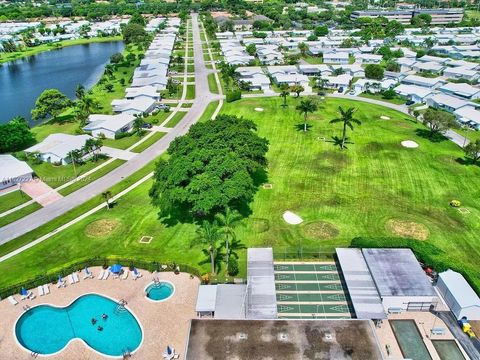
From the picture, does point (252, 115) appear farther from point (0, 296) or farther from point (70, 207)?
point (0, 296)

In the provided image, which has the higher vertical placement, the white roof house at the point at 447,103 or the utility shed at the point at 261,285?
the white roof house at the point at 447,103

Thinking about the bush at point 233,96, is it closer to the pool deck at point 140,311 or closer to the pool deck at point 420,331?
the pool deck at point 140,311

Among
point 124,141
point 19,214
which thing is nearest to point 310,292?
point 19,214

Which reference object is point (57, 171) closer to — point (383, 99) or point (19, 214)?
point (19, 214)

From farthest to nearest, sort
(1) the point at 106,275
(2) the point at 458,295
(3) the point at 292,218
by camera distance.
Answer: (3) the point at 292,218, (1) the point at 106,275, (2) the point at 458,295

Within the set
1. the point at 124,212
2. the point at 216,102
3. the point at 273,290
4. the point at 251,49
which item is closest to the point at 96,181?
the point at 124,212

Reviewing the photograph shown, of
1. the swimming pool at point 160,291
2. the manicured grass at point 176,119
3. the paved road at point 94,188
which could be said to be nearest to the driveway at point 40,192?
the paved road at point 94,188
